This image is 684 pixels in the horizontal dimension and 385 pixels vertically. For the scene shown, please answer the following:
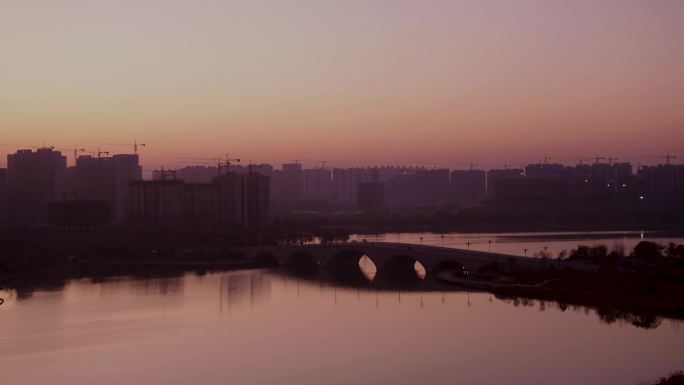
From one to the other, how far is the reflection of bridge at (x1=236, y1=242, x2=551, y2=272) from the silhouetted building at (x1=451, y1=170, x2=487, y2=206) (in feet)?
124

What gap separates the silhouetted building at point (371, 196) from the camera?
154 ft

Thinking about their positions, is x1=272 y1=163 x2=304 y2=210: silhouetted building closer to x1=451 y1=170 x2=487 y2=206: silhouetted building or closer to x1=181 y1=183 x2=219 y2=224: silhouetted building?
x1=451 y1=170 x2=487 y2=206: silhouetted building

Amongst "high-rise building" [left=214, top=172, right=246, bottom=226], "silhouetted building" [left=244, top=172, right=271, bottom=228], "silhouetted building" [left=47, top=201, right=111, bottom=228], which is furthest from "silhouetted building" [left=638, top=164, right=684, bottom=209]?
"silhouetted building" [left=47, top=201, right=111, bottom=228]

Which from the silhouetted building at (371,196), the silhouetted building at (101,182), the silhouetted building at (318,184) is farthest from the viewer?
the silhouetted building at (318,184)

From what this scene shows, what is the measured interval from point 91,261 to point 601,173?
116 ft

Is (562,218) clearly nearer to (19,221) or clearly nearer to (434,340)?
(19,221)

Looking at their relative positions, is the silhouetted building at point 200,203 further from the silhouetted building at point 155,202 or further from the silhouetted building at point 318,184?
the silhouetted building at point 318,184

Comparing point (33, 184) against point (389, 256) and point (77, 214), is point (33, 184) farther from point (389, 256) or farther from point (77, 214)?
point (389, 256)

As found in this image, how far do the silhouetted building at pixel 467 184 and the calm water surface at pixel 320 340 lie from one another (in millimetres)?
42979

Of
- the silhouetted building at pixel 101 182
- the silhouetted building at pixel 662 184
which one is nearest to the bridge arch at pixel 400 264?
the silhouetted building at pixel 101 182

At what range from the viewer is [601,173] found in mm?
48625

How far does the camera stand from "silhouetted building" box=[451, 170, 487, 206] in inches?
2194

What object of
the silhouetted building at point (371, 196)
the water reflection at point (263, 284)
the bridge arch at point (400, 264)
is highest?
the silhouetted building at point (371, 196)

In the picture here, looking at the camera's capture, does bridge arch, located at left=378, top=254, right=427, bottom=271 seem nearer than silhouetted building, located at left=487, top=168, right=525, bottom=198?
Yes
